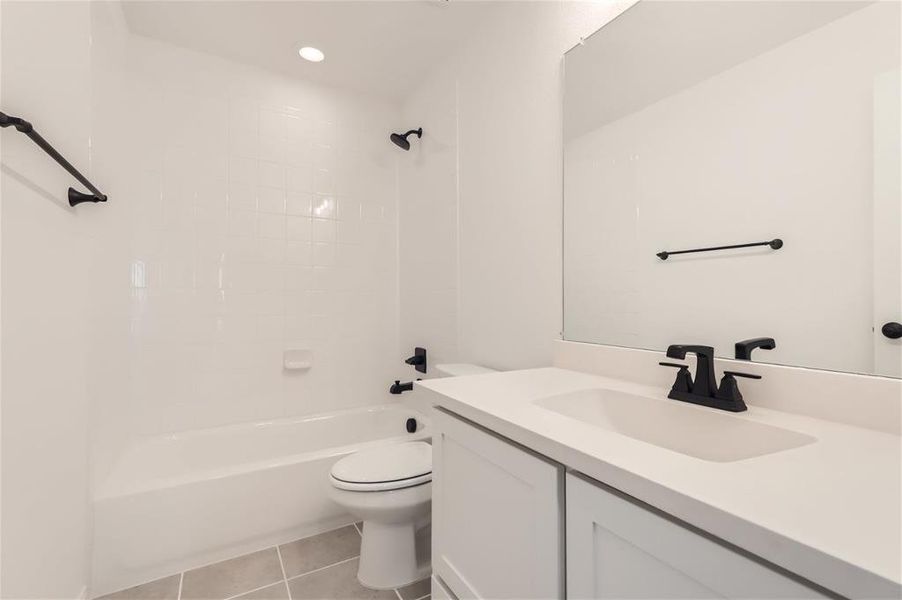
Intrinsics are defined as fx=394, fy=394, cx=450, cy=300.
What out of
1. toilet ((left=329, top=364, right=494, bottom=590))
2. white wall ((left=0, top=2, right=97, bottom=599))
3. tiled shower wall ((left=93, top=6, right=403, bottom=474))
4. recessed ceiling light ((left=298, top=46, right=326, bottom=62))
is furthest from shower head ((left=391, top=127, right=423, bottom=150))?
toilet ((left=329, top=364, right=494, bottom=590))

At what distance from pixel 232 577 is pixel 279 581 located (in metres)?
0.20

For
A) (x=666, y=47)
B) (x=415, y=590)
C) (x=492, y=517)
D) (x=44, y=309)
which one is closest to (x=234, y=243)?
(x=44, y=309)

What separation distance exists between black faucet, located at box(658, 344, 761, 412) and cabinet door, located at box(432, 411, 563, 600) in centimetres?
44

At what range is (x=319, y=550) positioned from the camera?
1711 millimetres

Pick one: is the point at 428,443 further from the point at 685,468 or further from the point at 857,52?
the point at 857,52

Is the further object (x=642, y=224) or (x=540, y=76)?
(x=540, y=76)

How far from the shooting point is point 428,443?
1821mm

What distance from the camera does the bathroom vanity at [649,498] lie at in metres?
0.39

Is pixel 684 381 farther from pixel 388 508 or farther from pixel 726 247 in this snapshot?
pixel 388 508

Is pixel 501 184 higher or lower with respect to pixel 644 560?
higher

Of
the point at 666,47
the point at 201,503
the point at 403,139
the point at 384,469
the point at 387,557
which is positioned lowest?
the point at 387,557

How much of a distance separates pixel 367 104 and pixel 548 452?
2553 mm

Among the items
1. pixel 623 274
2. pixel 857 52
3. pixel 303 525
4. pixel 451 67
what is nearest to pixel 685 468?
pixel 623 274

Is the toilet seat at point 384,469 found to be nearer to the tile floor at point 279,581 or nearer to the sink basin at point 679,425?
the tile floor at point 279,581
